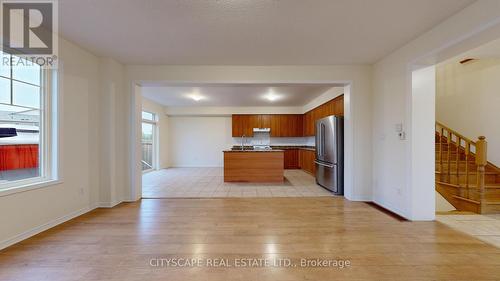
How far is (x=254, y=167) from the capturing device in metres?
6.16

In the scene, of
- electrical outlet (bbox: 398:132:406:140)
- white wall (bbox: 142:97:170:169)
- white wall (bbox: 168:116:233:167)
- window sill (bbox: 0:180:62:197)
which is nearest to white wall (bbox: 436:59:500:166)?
electrical outlet (bbox: 398:132:406:140)

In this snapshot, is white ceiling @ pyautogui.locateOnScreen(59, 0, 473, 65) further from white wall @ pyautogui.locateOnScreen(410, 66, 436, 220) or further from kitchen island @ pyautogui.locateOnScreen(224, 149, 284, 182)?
kitchen island @ pyautogui.locateOnScreen(224, 149, 284, 182)

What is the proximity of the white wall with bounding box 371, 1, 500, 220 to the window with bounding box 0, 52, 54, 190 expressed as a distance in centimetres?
506

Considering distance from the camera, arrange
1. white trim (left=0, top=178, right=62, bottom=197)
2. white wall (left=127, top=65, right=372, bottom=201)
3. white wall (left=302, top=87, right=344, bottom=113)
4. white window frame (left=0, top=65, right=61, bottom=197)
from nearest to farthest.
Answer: white trim (left=0, top=178, right=62, bottom=197)
white window frame (left=0, top=65, right=61, bottom=197)
white wall (left=127, top=65, right=372, bottom=201)
white wall (left=302, top=87, right=344, bottom=113)

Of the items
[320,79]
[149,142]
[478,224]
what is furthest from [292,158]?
[478,224]

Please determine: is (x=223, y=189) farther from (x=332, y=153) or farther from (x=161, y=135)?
(x=161, y=135)

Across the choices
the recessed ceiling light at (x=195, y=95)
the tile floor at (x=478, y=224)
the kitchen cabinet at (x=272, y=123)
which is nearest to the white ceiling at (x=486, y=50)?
the tile floor at (x=478, y=224)

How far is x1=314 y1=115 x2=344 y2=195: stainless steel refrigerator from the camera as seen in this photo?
472 cm

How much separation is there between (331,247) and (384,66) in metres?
3.16

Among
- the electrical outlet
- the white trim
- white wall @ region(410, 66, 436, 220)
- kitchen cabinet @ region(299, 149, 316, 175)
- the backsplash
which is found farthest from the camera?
the backsplash

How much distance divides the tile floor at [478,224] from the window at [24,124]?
5523 mm

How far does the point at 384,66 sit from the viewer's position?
386 cm

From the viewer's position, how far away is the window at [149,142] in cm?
809

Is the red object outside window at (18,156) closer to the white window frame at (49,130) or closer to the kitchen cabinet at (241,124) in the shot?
the white window frame at (49,130)
